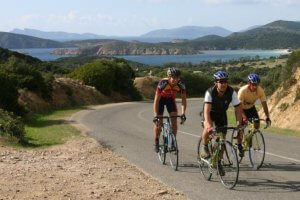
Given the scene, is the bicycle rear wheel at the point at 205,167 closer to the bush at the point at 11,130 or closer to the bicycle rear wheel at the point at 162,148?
the bicycle rear wheel at the point at 162,148

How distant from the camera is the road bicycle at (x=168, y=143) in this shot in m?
10.5

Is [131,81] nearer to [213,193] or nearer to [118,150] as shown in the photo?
[118,150]

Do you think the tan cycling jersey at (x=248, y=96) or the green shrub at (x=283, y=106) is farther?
the green shrub at (x=283, y=106)

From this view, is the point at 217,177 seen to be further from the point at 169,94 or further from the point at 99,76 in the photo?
the point at 99,76

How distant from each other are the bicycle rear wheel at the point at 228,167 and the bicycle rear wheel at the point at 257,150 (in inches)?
67.0

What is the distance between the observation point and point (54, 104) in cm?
4316

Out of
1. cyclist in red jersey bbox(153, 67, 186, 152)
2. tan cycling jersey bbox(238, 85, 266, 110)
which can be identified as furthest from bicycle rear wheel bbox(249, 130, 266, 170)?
cyclist in red jersey bbox(153, 67, 186, 152)

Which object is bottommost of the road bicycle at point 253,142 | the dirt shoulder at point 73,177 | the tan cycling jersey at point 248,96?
the dirt shoulder at point 73,177

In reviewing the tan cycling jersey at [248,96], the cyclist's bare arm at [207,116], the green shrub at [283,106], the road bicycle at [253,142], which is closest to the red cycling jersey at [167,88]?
the tan cycling jersey at [248,96]

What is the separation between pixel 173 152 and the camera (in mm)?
10672

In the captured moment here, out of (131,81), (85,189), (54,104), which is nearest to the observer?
(85,189)

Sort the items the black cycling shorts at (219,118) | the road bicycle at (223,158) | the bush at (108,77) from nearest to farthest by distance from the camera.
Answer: the road bicycle at (223,158) < the black cycling shorts at (219,118) < the bush at (108,77)

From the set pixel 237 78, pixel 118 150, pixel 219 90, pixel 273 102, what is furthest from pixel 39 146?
pixel 237 78

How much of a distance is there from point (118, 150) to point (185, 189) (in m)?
5.49
